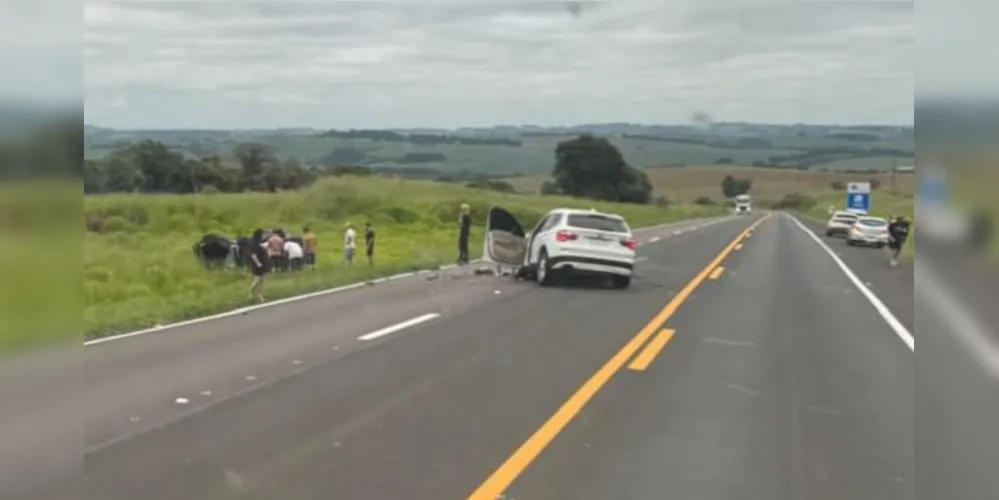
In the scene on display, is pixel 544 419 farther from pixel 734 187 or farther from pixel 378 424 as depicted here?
pixel 734 187

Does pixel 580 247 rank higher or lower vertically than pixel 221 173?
lower

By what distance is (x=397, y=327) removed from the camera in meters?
15.2

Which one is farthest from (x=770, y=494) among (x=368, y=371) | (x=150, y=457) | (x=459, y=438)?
(x=368, y=371)

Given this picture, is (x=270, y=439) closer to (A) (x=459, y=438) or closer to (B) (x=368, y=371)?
(A) (x=459, y=438)

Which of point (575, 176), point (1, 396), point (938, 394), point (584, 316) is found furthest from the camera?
point (575, 176)

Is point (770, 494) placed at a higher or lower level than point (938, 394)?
lower

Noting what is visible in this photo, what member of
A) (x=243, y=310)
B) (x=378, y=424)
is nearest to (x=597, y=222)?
(x=243, y=310)

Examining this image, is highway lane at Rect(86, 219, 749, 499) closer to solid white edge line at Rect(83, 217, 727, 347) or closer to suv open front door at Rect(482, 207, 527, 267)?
solid white edge line at Rect(83, 217, 727, 347)

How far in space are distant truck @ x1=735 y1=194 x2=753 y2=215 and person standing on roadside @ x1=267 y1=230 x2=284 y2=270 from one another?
3366 inches

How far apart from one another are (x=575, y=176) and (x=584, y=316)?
60.4 meters

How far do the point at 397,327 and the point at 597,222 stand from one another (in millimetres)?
8536

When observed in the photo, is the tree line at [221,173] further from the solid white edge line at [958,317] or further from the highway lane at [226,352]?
the solid white edge line at [958,317]

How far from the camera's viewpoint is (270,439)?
7977 millimetres

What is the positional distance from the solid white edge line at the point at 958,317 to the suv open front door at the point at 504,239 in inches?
795
